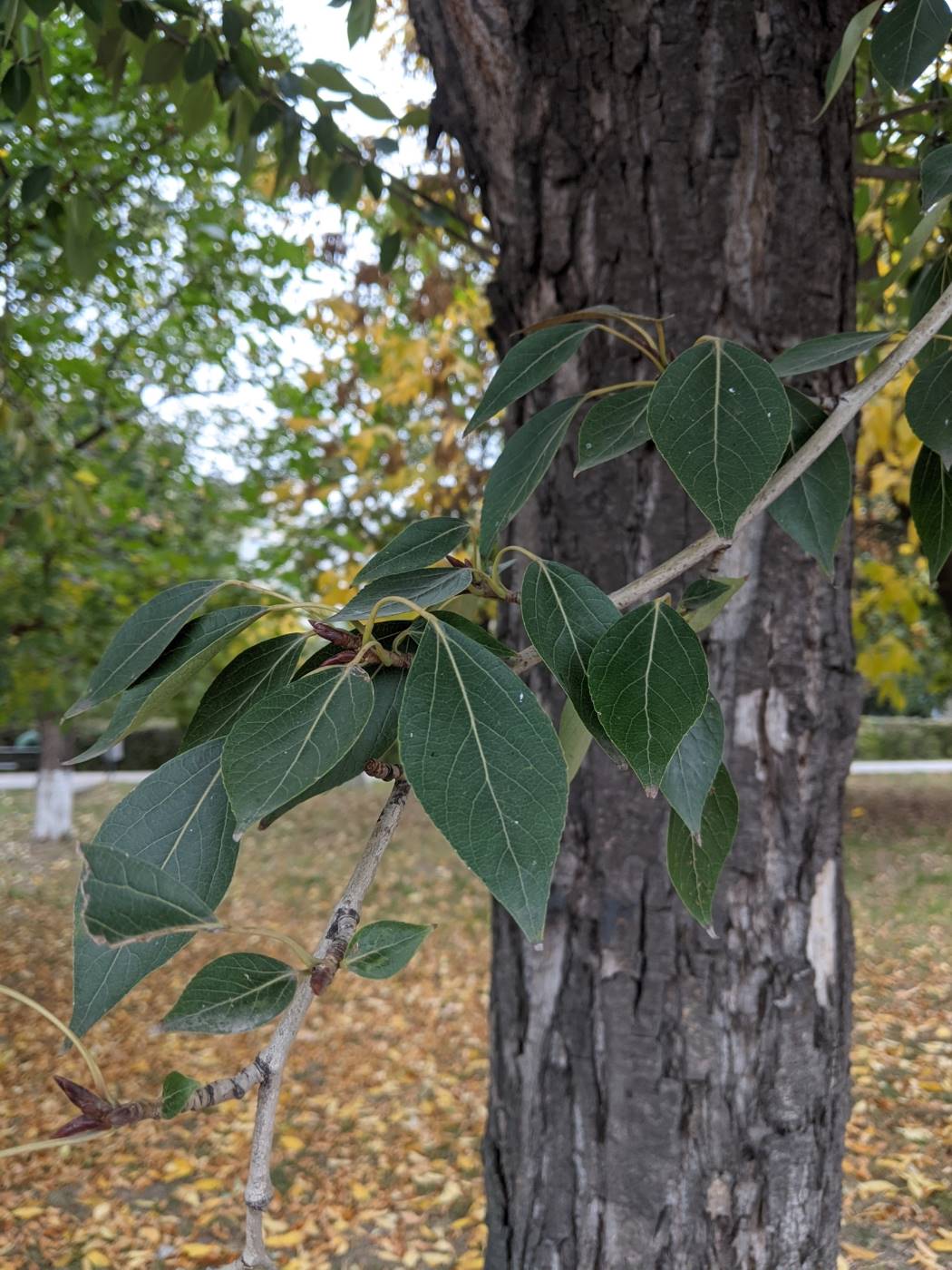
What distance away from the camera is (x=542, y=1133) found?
1497mm

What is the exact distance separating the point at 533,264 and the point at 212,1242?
262 centimetres

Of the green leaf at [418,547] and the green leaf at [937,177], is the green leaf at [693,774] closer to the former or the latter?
the green leaf at [418,547]

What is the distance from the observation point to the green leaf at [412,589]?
1.78 feet

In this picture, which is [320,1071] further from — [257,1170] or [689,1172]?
[257,1170]

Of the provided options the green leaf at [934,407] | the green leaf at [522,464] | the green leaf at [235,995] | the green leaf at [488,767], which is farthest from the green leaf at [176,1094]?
the green leaf at [934,407]

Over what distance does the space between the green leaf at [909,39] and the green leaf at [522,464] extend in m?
0.39

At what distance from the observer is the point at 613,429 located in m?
0.76

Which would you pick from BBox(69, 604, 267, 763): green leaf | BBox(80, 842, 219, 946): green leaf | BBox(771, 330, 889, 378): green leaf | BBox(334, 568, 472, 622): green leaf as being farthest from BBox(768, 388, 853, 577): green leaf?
BBox(80, 842, 219, 946): green leaf

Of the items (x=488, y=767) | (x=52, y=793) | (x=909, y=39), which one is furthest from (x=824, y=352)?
(x=52, y=793)

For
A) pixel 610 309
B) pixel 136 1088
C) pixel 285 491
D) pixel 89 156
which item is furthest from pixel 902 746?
pixel 610 309

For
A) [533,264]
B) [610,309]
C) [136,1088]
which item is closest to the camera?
[610,309]

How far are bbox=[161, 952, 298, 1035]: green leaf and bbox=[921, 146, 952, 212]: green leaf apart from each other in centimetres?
65

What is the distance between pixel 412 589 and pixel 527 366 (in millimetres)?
300

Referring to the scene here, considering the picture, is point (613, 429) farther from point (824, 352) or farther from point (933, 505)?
point (933, 505)
